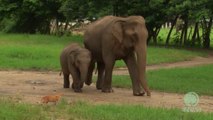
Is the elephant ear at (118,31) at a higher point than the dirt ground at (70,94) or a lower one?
higher

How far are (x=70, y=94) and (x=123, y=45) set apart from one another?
7.05 ft

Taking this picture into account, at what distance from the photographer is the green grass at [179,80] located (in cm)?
1694

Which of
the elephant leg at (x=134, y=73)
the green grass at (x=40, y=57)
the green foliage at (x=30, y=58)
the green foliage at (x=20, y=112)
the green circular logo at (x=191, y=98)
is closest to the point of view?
the green foliage at (x=20, y=112)

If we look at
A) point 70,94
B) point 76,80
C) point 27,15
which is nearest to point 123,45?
point 76,80

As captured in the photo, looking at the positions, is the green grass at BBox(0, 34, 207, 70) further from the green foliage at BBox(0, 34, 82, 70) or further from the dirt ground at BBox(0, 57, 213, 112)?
the dirt ground at BBox(0, 57, 213, 112)

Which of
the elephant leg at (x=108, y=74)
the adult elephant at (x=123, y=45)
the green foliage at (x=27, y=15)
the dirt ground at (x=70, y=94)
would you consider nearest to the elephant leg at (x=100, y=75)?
the dirt ground at (x=70, y=94)

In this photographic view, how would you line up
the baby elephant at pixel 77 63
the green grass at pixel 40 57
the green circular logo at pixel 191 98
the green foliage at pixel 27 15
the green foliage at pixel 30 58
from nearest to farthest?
the green circular logo at pixel 191 98
the baby elephant at pixel 77 63
the green foliage at pixel 30 58
the green grass at pixel 40 57
the green foliage at pixel 27 15

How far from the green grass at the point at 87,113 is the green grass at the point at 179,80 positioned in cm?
568

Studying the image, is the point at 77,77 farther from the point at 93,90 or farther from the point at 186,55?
the point at 186,55

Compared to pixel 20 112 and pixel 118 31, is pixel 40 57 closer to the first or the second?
pixel 118 31

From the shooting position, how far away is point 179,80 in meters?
19.0

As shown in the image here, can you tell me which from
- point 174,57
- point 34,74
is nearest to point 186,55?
point 174,57

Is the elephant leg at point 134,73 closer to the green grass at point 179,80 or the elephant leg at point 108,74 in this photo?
the elephant leg at point 108,74

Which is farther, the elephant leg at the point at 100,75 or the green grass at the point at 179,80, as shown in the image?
the green grass at the point at 179,80
